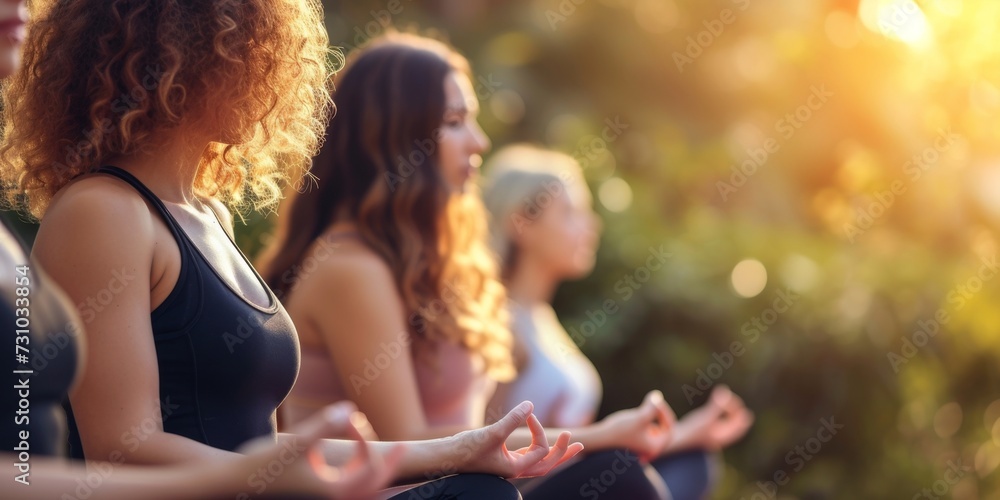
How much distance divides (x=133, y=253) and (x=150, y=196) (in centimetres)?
14

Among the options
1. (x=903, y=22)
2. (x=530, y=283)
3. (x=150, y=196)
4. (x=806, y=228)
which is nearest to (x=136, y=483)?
(x=150, y=196)

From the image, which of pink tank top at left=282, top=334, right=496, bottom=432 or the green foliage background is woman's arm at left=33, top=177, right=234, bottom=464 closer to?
pink tank top at left=282, top=334, right=496, bottom=432

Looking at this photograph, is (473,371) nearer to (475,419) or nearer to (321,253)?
(475,419)

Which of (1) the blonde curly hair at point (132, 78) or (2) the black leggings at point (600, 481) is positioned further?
(2) the black leggings at point (600, 481)

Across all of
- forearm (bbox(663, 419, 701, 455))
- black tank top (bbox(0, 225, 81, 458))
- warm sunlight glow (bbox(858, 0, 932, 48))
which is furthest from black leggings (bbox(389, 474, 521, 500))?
warm sunlight glow (bbox(858, 0, 932, 48))

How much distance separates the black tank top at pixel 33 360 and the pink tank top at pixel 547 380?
264cm

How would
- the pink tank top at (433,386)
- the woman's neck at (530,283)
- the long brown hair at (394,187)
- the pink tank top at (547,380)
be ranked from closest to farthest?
the pink tank top at (433,386) < the long brown hair at (394,187) < the pink tank top at (547,380) < the woman's neck at (530,283)

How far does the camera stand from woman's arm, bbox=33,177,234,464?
1.64m

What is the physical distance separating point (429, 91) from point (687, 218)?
11.6 ft

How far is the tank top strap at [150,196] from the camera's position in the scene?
1.77 metres

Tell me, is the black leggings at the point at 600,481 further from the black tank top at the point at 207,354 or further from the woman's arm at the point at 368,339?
the black tank top at the point at 207,354

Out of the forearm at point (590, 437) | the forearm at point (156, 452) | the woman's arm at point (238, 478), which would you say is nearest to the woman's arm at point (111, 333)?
the forearm at point (156, 452)

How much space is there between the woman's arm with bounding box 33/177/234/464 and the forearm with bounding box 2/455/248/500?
0.30 metres

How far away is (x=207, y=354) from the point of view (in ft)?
5.69
